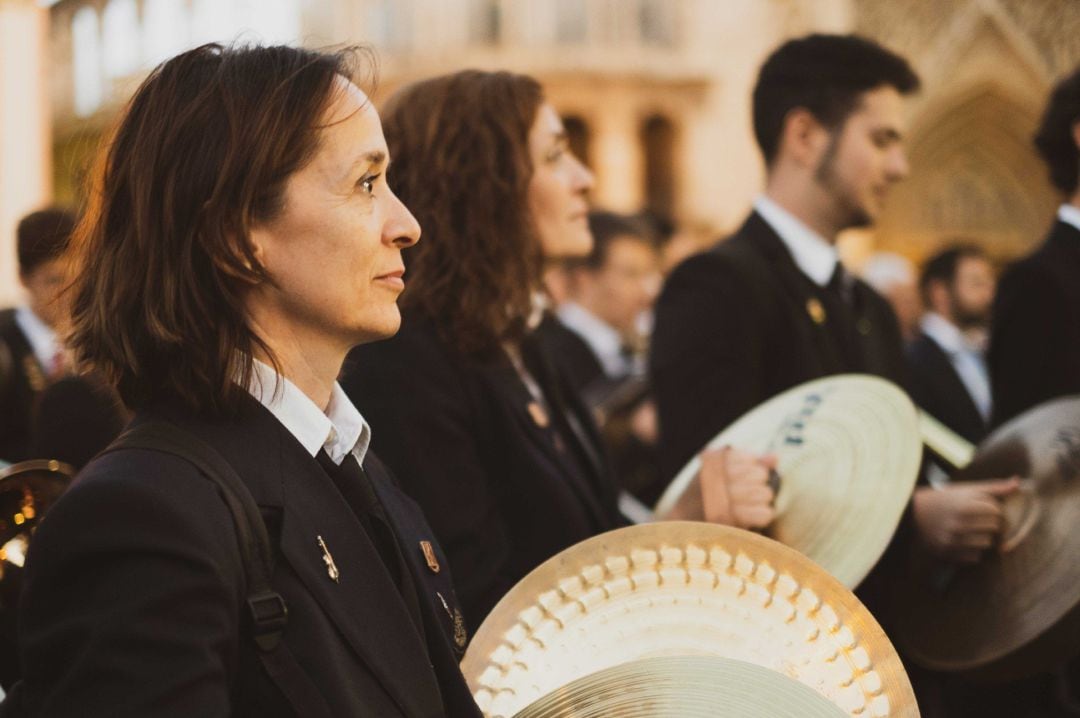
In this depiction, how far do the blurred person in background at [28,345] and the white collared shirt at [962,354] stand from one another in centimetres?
475

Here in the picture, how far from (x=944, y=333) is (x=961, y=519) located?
5199 millimetres

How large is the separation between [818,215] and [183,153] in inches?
89.0

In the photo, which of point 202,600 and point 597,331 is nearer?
point 202,600

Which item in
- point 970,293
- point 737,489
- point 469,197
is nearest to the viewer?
point 737,489

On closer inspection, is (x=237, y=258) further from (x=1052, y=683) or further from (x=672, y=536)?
(x=1052, y=683)

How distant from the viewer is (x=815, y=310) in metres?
3.33

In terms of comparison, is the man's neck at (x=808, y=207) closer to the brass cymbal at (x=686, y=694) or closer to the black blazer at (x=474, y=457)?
the black blazer at (x=474, y=457)

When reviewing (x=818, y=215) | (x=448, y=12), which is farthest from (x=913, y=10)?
(x=818, y=215)

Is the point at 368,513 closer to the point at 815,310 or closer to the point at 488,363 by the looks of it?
the point at 488,363

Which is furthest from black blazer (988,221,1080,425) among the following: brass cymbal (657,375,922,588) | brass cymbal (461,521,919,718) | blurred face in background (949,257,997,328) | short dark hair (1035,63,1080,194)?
blurred face in background (949,257,997,328)

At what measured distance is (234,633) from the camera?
1426 millimetres

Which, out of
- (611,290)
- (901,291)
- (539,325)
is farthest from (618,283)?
(539,325)

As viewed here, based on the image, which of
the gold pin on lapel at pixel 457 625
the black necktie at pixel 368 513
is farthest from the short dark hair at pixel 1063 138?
the black necktie at pixel 368 513

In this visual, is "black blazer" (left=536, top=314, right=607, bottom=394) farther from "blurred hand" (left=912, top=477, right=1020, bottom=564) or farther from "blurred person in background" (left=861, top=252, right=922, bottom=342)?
"blurred hand" (left=912, top=477, right=1020, bottom=564)
